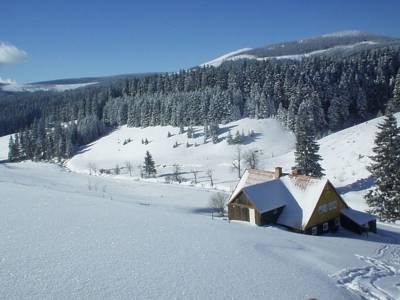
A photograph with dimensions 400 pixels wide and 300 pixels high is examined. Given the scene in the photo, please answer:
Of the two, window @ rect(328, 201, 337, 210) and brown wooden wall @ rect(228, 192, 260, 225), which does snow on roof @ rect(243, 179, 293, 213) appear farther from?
window @ rect(328, 201, 337, 210)

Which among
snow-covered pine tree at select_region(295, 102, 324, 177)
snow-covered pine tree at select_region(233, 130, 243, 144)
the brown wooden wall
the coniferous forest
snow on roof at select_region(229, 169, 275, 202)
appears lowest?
the brown wooden wall

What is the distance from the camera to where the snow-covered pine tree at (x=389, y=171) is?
36562mm

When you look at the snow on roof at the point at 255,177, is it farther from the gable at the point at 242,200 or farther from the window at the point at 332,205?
Result: the window at the point at 332,205

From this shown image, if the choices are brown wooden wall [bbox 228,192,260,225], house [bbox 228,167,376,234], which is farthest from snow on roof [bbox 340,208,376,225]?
brown wooden wall [bbox 228,192,260,225]

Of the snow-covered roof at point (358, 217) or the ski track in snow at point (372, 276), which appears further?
the snow-covered roof at point (358, 217)

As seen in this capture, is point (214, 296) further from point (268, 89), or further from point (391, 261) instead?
point (268, 89)

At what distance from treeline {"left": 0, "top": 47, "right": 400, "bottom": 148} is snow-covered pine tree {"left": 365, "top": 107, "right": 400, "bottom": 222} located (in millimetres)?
60015

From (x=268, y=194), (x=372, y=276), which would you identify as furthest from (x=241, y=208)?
(x=372, y=276)

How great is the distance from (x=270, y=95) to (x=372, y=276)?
9660cm

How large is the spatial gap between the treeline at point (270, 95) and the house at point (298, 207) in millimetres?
63556

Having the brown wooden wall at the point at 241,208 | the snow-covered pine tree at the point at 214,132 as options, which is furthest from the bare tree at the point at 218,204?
the snow-covered pine tree at the point at 214,132

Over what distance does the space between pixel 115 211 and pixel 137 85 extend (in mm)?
138703

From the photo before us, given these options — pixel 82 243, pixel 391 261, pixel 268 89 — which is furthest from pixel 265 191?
pixel 268 89

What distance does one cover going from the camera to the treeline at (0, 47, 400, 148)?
104 metres
